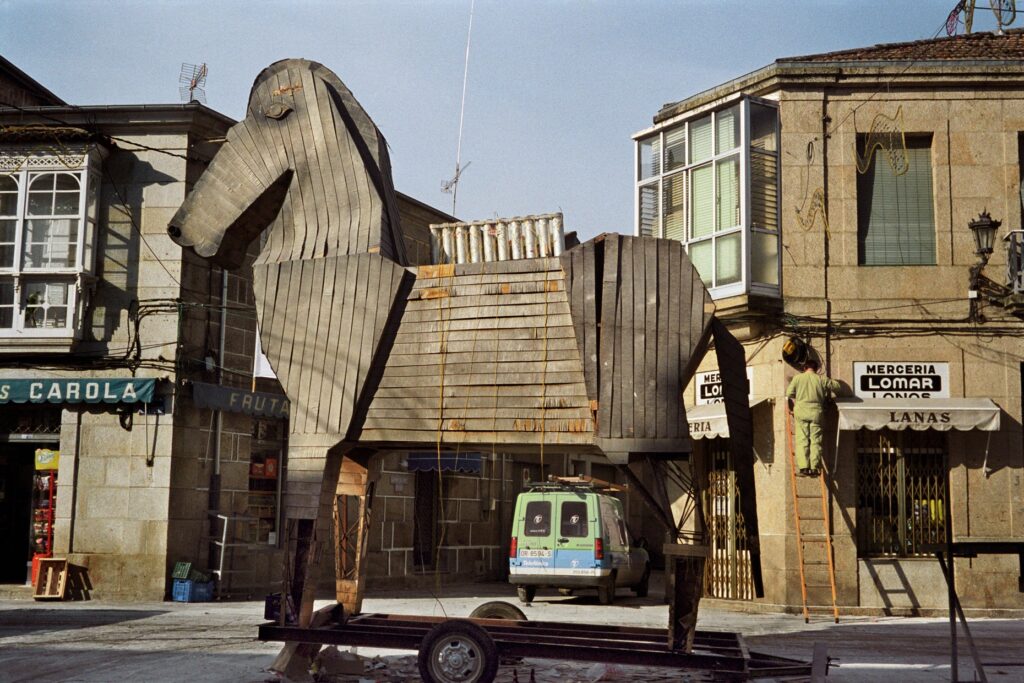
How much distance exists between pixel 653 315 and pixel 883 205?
11.3m

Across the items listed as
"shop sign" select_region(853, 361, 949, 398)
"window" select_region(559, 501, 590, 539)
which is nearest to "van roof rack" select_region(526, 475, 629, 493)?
"window" select_region(559, 501, 590, 539)

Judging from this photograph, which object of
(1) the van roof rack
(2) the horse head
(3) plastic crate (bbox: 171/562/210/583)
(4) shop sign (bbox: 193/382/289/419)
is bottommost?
(3) plastic crate (bbox: 171/562/210/583)

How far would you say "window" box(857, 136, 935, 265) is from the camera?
17.6 meters

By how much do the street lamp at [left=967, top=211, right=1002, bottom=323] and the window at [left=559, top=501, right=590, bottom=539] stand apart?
23.4ft

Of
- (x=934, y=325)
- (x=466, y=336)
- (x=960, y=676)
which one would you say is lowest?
(x=960, y=676)

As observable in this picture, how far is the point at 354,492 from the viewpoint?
9180 mm

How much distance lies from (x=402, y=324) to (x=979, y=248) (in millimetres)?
11658

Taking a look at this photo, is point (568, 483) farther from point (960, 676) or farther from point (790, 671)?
point (790, 671)

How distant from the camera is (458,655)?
781cm

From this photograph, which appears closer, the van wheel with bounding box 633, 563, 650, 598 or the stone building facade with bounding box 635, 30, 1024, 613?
the stone building facade with bounding box 635, 30, 1024, 613

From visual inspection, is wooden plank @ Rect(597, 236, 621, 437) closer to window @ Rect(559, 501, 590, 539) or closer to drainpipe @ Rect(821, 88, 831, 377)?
drainpipe @ Rect(821, 88, 831, 377)

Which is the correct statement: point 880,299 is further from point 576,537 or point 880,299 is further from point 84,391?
point 84,391

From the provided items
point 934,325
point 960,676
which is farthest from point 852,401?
point 960,676

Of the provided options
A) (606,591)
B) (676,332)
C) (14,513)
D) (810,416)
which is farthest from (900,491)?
(14,513)
